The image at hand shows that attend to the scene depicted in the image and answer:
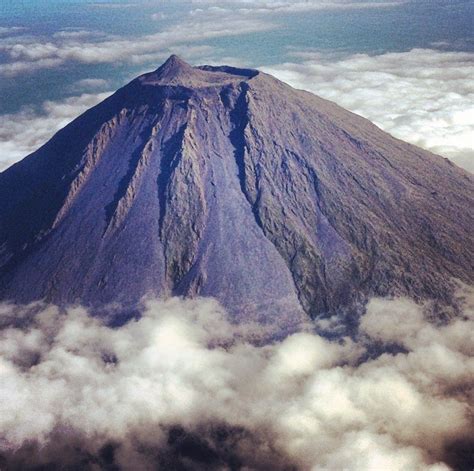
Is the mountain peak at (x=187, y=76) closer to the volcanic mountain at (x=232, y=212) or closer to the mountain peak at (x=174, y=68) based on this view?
the mountain peak at (x=174, y=68)

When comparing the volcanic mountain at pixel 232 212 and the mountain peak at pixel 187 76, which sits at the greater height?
the mountain peak at pixel 187 76

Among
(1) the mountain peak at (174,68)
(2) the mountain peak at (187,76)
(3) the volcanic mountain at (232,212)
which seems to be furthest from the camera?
(1) the mountain peak at (174,68)

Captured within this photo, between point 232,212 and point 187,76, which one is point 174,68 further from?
point 232,212

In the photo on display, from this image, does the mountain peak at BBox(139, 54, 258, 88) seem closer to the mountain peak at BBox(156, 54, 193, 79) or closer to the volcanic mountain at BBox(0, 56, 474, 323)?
the mountain peak at BBox(156, 54, 193, 79)

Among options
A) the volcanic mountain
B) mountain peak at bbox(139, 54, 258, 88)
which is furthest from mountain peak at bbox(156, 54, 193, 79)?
the volcanic mountain

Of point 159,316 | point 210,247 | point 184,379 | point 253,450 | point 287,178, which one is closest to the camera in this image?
point 253,450

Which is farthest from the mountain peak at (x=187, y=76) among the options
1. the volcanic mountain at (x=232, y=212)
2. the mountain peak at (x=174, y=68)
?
the volcanic mountain at (x=232, y=212)

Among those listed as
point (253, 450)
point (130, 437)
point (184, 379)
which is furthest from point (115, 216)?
point (253, 450)

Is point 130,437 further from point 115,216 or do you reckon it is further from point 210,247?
point 115,216

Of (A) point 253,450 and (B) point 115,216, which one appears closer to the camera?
(A) point 253,450
